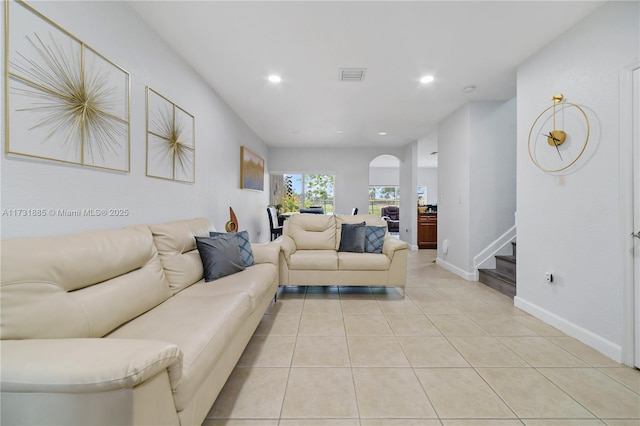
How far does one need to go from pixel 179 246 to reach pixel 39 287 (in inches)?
42.4

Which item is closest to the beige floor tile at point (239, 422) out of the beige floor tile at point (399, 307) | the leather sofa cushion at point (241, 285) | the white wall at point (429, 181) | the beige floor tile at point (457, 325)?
the leather sofa cushion at point (241, 285)

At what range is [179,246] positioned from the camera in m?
2.21

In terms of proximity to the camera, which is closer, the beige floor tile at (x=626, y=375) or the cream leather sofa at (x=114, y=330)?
the cream leather sofa at (x=114, y=330)

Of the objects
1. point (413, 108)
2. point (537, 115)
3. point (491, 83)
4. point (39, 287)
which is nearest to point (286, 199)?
point (413, 108)

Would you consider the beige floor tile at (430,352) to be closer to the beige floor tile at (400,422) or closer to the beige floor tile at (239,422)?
the beige floor tile at (400,422)

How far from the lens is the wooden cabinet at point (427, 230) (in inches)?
273

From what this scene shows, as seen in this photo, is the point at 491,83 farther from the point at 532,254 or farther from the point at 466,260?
the point at 466,260

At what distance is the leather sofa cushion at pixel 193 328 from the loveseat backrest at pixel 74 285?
0.40 ft

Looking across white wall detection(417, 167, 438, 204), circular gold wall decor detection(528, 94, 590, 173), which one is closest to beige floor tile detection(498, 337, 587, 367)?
circular gold wall decor detection(528, 94, 590, 173)

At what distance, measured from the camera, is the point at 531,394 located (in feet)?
5.42

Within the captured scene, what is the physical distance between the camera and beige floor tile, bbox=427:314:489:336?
2.45 metres

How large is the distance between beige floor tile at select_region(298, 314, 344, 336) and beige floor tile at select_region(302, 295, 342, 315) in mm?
109

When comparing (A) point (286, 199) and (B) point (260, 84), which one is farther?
(A) point (286, 199)

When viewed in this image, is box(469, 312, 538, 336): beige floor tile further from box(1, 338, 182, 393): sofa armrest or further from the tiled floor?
box(1, 338, 182, 393): sofa armrest
